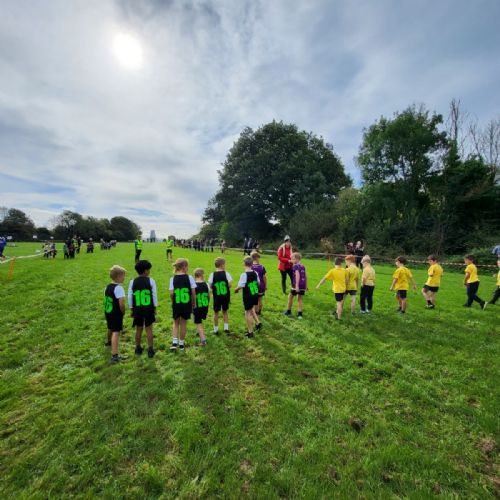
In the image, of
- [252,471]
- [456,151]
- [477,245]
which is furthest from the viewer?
[456,151]

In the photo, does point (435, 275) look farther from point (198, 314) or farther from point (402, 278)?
point (198, 314)

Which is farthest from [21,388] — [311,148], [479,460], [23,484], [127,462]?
[311,148]

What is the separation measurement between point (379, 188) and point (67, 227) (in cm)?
9142

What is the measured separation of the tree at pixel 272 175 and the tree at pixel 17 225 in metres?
64.9

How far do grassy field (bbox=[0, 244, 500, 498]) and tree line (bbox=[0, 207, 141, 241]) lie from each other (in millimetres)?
64446

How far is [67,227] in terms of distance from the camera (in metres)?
84.6

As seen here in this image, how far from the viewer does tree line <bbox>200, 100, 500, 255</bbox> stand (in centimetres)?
2417

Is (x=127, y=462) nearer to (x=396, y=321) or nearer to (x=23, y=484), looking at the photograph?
(x=23, y=484)

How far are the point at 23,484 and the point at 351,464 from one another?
332cm

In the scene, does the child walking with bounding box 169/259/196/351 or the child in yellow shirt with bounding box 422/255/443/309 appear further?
the child in yellow shirt with bounding box 422/255/443/309

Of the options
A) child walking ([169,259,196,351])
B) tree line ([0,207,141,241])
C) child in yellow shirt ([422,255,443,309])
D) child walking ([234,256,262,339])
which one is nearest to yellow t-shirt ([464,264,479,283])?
child in yellow shirt ([422,255,443,309])

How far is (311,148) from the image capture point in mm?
41125

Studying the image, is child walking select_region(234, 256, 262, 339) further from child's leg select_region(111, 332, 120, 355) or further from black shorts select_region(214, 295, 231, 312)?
child's leg select_region(111, 332, 120, 355)

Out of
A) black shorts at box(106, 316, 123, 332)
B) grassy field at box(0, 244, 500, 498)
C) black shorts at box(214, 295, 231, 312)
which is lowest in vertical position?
grassy field at box(0, 244, 500, 498)
